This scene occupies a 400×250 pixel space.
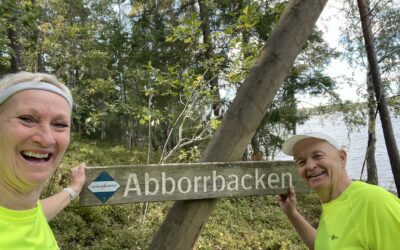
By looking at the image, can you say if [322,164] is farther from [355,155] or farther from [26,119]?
[355,155]

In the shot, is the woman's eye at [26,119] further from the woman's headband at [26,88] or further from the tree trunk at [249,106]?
the tree trunk at [249,106]

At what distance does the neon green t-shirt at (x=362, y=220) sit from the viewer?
1637 mm

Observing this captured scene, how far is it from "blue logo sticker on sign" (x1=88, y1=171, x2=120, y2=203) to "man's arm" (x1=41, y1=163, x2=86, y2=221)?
8 centimetres

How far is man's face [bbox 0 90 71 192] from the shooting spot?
1275mm

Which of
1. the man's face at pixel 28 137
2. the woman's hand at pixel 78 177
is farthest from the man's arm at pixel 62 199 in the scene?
the man's face at pixel 28 137

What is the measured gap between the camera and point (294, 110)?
13609mm

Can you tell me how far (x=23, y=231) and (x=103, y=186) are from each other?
2.88 ft

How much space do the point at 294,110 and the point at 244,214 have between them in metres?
6.04

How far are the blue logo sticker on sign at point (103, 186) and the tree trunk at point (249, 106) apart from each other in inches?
16.0

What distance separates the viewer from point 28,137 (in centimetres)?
128

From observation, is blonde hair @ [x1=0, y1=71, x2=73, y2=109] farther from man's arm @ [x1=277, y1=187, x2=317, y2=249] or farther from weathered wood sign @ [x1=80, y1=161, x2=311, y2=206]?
man's arm @ [x1=277, y1=187, x2=317, y2=249]

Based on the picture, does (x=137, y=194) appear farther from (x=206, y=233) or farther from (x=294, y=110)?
(x=294, y=110)

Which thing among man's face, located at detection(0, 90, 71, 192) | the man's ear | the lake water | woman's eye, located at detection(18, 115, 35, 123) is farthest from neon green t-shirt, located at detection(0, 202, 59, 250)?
the lake water

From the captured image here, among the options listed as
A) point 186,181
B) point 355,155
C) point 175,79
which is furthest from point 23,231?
point 355,155
